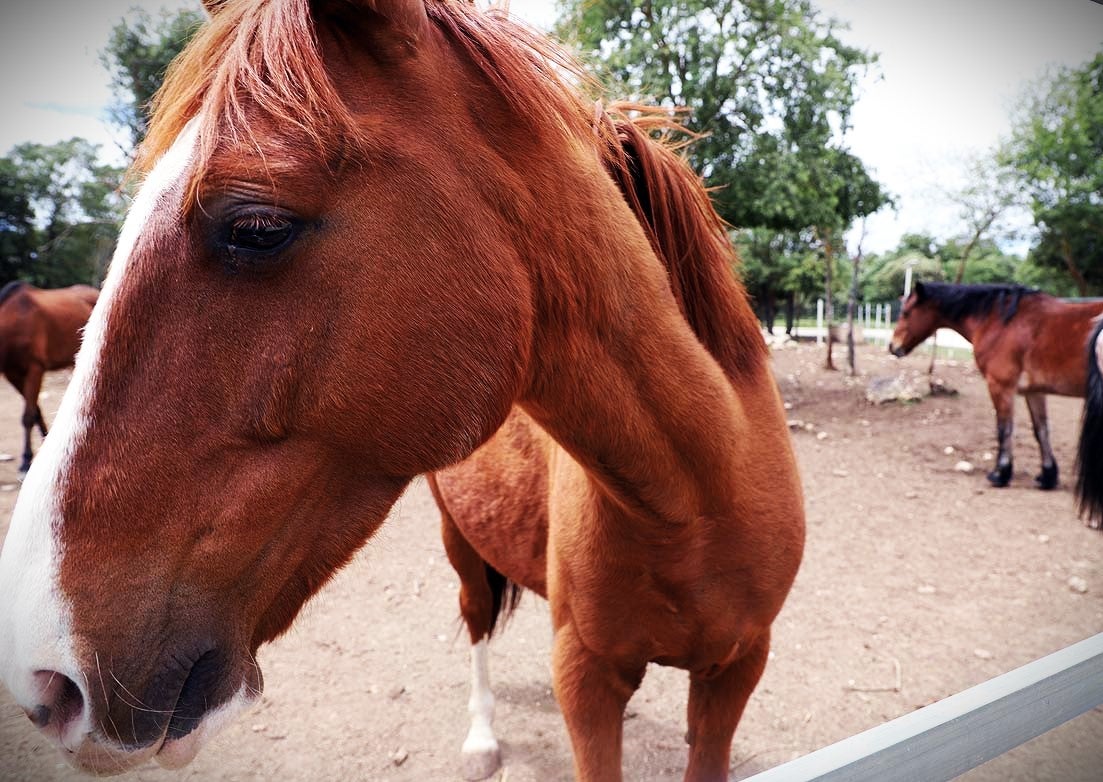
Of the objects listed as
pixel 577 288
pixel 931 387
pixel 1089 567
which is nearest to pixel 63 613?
pixel 577 288

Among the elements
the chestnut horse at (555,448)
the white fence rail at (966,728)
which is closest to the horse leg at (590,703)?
the chestnut horse at (555,448)

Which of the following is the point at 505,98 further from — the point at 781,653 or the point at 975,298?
the point at 975,298

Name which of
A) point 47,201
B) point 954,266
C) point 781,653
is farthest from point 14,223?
point 954,266

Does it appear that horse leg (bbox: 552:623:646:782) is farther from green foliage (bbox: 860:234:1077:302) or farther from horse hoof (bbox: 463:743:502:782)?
green foliage (bbox: 860:234:1077:302)

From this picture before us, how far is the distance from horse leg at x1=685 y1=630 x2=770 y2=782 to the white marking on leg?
118 centimetres

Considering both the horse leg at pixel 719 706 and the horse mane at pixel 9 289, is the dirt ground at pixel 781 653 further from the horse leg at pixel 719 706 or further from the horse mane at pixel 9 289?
the horse mane at pixel 9 289

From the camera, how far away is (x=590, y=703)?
1.51 meters

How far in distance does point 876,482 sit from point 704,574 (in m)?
5.74

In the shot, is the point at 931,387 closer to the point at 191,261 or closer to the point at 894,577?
the point at 894,577

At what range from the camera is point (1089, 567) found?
4.42 m

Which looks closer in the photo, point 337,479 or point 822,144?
point 337,479

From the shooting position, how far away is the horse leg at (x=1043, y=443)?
20.0ft

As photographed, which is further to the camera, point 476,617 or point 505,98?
point 476,617

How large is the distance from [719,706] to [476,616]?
146 cm
